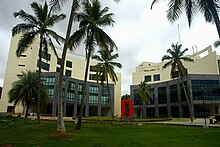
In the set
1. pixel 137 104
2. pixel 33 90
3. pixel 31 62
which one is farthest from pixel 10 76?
pixel 137 104

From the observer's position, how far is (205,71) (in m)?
61.0

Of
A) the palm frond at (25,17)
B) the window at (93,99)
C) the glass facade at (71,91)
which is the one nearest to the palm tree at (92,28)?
the palm frond at (25,17)

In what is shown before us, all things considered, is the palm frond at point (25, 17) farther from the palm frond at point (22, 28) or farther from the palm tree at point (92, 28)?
the palm tree at point (92, 28)

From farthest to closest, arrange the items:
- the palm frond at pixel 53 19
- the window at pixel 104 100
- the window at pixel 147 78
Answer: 1. the window at pixel 147 78
2. the window at pixel 104 100
3. the palm frond at pixel 53 19

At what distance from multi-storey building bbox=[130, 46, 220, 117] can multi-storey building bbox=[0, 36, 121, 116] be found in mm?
12837

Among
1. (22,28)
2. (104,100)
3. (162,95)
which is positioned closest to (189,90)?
(162,95)

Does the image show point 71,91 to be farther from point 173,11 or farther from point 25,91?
point 173,11

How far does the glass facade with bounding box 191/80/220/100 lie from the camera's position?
51.7 metres

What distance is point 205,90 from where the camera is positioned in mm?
51781

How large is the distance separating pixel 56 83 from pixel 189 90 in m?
34.5

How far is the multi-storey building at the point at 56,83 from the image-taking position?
174 ft

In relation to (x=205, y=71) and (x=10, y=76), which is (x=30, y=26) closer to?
(x=10, y=76)

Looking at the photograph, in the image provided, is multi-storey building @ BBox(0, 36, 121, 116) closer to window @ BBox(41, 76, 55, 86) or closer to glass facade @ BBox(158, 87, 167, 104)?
window @ BBox(41, 76, 55, 86)

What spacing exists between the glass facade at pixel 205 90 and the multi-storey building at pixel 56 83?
25379mm
